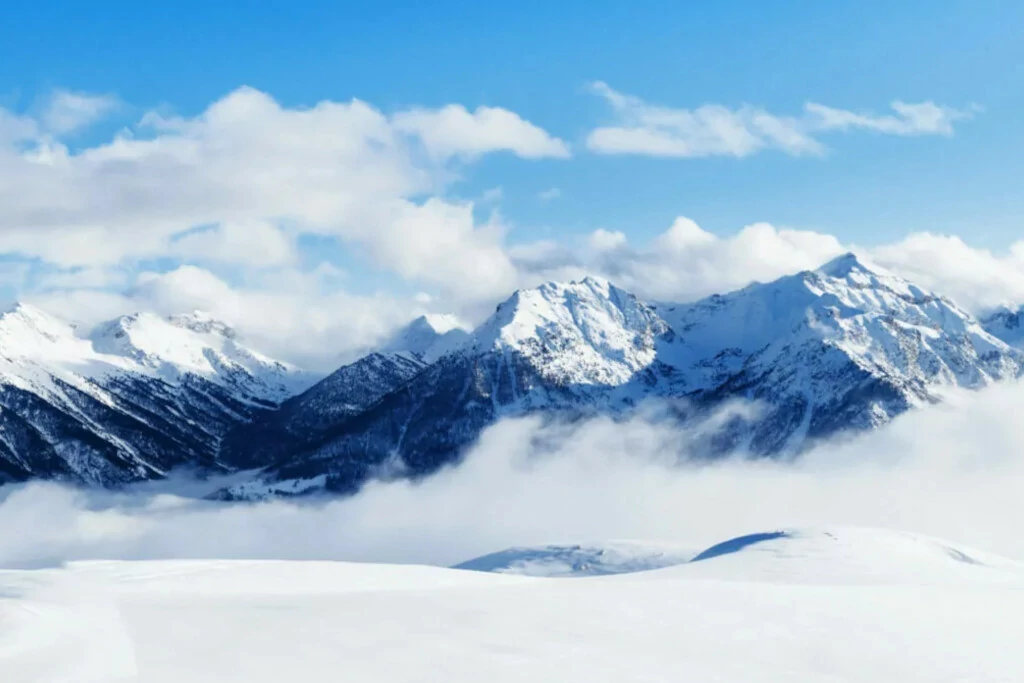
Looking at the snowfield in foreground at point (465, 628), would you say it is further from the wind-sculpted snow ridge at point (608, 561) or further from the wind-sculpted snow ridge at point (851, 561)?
the wind-sculpted snow ridge at point (608, 561)

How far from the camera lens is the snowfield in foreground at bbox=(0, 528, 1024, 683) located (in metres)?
28.2

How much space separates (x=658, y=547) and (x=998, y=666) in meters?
163

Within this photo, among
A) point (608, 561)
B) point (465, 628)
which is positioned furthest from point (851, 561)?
point (608, 561)

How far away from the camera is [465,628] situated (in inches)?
1369

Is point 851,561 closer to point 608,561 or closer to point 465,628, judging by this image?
point 465,628

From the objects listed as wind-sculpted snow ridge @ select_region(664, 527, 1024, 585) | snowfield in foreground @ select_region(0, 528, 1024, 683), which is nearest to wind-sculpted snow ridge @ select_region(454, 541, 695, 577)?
wind-sculpted snow ridge @ select_region(664, 527, 1024, 585)

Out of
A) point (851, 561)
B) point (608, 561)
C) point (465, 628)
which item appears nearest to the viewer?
point (465, 628)

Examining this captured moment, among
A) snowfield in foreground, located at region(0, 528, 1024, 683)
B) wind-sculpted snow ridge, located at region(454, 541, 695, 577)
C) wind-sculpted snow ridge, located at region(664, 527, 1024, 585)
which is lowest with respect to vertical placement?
wind-sculpted snow ridge, located at region(454, 541, 695, 577)

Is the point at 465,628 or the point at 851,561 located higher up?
the point at 465,628

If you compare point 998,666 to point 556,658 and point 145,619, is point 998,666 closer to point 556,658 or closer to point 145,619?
point 556,658

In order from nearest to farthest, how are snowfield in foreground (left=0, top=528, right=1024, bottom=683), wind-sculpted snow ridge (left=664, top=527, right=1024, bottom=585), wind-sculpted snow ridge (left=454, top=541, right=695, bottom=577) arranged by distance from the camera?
snowfield in foreground (left=0, top=528, right=1024, bottom=683) → wind-sculpted snow ridge (left=664, top=527, right=1024, bottom=585) → wind-sculpted snow ridge (left=454, top=541, right=695, bottom=577)

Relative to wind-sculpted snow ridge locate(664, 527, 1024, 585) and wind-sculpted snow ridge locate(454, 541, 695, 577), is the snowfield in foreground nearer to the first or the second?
wind-sculpted snow ridge locate(664, 527, 1024, 585)

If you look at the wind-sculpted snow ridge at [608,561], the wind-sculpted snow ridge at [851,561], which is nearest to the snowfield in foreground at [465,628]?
the wind-sculpted snow ridge at [851,561]

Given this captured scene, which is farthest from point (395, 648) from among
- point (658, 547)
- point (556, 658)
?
point (658, 547)
